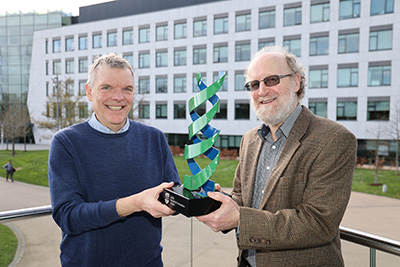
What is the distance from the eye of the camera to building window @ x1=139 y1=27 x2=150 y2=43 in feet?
85.0

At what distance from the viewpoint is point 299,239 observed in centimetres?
146

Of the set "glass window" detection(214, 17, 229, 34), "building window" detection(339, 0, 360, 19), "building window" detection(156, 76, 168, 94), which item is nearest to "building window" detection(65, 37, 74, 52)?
"building window" detection(156, 76, 168, 94)

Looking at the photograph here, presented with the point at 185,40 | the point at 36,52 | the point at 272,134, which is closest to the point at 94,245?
the point at 272,134

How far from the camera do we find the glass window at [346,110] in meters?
20.2

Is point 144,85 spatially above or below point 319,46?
below

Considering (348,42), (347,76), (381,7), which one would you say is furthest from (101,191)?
(381,7)

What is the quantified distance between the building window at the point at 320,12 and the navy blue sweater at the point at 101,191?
21651 millimetres

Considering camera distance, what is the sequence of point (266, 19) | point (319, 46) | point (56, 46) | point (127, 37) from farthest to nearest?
point (56, 46) → point (127, 37) → point (266, 19) → point (319, 46)

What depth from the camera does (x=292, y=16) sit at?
21281 millimetres

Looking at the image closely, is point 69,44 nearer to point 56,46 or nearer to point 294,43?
point 56,46

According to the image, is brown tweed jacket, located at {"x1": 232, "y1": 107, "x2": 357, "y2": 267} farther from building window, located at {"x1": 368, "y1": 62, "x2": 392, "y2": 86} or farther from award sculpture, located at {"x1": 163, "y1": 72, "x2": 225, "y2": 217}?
building window, located at {"x1": 368, "y1": 62, "x2": 392, "y2": 86}

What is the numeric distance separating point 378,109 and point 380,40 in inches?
163

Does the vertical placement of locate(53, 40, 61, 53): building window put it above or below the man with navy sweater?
above

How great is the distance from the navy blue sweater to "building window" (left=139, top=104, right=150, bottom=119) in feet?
80.9
